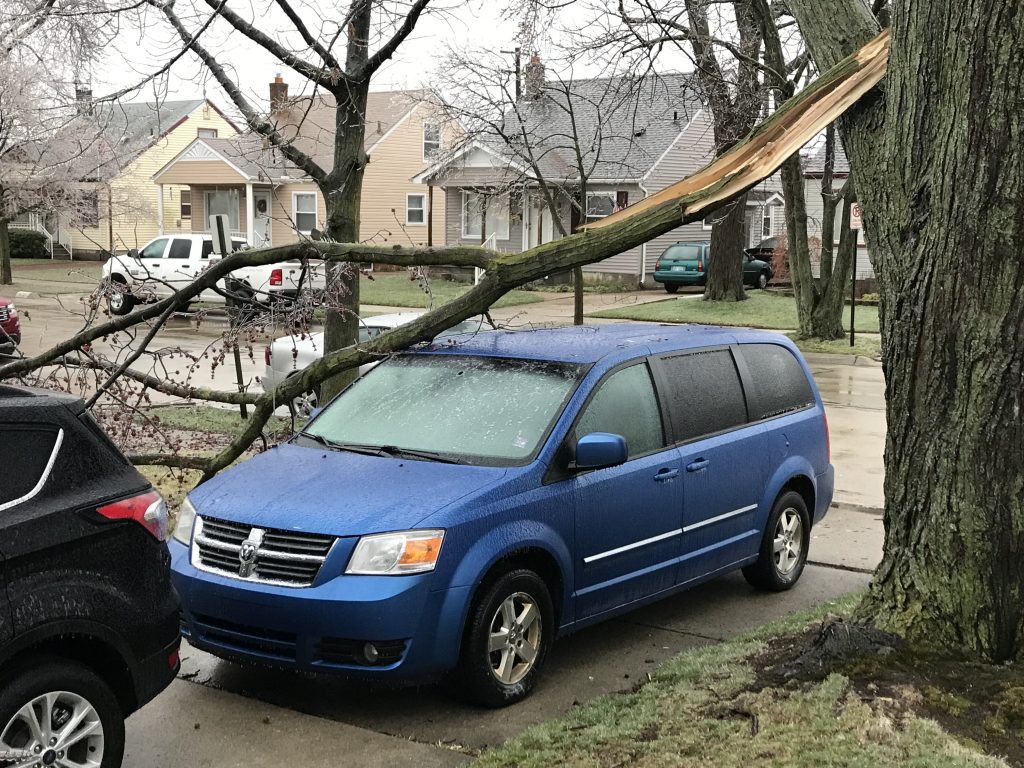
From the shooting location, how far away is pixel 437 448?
5.90 metres

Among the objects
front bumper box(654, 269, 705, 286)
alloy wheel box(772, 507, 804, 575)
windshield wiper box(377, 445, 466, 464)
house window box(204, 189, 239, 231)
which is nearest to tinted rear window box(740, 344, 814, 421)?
alloy wheel box(772, 507, 804, 575)

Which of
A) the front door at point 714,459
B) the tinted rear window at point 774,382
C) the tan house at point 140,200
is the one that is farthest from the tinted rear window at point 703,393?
the tan house at point 140,200

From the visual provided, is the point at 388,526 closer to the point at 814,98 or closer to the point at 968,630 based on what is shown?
the point at 968,630

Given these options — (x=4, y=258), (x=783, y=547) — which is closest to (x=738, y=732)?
(x=783, y=547)

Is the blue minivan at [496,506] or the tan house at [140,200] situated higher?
the tan house at [140,200]

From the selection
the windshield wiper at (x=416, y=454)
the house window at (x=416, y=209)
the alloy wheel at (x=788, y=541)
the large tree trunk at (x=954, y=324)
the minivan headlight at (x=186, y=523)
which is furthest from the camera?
the house window at (x=416, y=209)

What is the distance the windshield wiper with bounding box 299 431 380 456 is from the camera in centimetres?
601

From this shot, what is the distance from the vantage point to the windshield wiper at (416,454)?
575 cm

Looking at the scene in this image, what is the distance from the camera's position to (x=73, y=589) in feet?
13.4

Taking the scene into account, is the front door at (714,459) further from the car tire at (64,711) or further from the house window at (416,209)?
the house window at (416,209)

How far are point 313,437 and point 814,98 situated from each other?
3.12 m

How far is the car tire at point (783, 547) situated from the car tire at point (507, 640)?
2.14 metres

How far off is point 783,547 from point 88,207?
41487 millimetres

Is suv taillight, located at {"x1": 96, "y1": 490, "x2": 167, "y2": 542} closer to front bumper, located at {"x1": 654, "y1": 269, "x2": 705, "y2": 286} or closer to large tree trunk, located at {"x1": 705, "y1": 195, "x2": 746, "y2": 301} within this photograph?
large tree trunk, located at {"x1": 705, "y1": 195, "x2": 746, "y2": 301}
